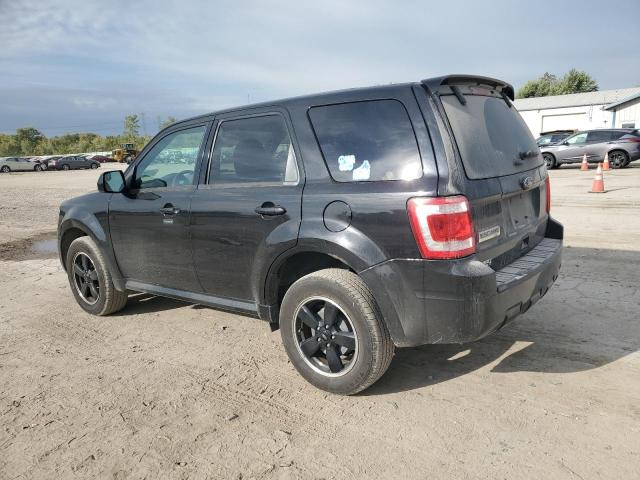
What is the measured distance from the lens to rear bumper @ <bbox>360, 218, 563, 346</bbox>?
106 inches

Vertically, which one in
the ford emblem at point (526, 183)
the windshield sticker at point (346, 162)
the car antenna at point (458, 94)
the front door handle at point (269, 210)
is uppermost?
the car antenna at point (458, 94)

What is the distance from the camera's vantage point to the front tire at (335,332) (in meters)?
2.95

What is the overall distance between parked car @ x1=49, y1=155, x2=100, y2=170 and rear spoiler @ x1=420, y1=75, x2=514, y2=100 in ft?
161

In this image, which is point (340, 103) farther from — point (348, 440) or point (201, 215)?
point (348, 440)

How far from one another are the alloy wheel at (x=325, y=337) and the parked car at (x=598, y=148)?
60.3 ft

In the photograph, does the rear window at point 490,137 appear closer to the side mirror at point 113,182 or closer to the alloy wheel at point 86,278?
the side mirror at point 113,182

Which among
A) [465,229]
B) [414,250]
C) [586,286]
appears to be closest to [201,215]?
[414,250]

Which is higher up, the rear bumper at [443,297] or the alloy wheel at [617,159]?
the rear bumper at [443,297]

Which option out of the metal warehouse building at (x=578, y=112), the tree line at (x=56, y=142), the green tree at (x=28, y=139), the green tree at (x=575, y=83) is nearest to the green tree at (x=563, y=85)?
the green tree at (x=575, y=83)

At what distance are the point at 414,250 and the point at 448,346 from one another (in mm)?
1467

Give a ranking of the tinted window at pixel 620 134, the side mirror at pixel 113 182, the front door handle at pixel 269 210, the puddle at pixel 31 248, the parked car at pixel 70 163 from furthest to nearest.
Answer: the parked car at pixel 70 163 → the tinted window at pixel 620 134 → the puddle at pixel 31 248 → the side mirror at pixel 113 182 → the front door handle at pixel 269 210

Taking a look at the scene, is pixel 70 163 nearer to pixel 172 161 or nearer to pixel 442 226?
pixel 172 161

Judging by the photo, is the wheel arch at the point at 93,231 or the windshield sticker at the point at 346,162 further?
the wheel arch at the point at 93,231

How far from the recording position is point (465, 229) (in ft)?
8.90
